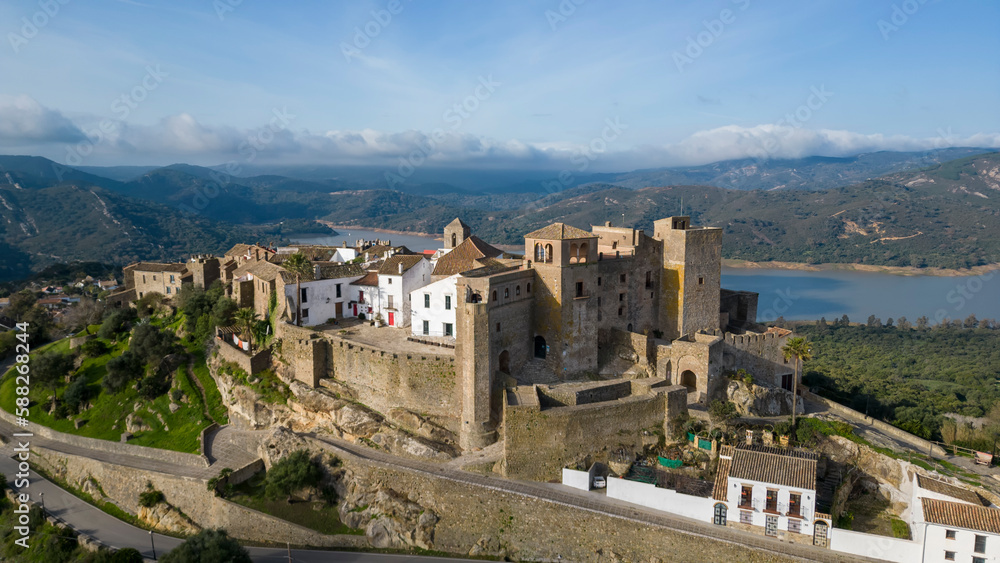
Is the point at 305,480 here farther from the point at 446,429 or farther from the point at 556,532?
the point at 556,532

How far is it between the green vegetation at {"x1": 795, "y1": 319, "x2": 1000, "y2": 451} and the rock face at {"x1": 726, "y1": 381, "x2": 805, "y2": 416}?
17.9 ft

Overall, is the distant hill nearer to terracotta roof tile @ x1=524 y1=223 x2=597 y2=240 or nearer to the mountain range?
the mountain range

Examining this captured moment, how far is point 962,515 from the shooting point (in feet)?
56.2

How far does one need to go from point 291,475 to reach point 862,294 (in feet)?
→ 358

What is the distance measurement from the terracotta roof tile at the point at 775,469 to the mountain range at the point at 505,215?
319ft

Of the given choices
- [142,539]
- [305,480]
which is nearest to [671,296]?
[305,480]

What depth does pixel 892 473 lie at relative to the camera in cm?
2086

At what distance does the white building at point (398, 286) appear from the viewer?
1223 inches

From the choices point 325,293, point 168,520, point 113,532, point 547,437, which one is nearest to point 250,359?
point 325,293

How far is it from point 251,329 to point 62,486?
1157cm

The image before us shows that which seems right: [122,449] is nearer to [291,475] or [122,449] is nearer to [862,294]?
[291,475]

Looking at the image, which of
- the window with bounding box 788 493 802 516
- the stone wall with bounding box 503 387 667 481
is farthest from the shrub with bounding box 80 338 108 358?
the window with bounding box 788 493 802 516

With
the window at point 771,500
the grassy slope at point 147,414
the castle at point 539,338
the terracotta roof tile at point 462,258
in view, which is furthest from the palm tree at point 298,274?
the window at point 771,500

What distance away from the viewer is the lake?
90.3m
